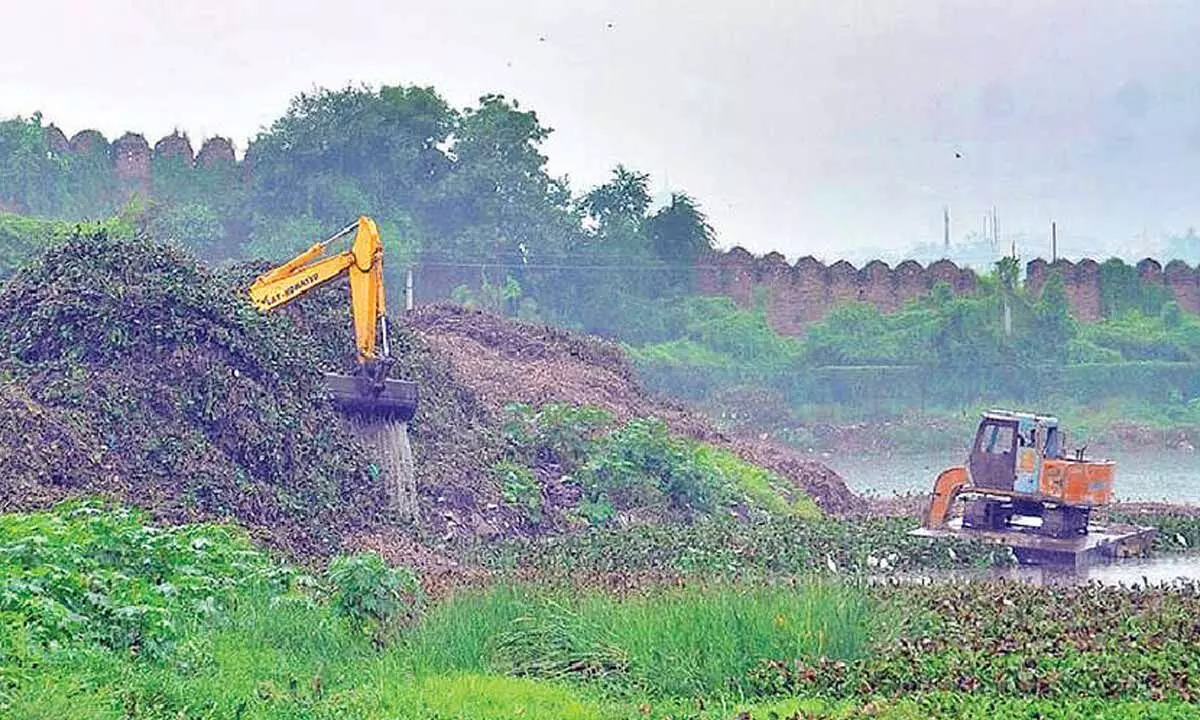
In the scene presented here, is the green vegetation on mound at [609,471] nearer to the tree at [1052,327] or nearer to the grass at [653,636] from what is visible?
the grass at [653,636]

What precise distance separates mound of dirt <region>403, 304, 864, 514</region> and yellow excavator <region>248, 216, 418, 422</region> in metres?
3.71

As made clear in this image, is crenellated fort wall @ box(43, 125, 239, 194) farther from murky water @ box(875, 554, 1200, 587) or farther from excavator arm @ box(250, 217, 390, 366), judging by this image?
murky water @ box(875, 554, 1200, 587)

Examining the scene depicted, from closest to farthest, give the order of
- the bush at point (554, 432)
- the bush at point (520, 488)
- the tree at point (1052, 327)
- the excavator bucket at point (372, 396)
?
1. the excavator bucket at point (372, 396)
2. the bush at point (520, 488)
3. the bush at point (554, 432)
4. the tree at point (1052, 327)

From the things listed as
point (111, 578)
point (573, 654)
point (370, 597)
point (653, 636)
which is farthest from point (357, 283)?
point (653, 636)

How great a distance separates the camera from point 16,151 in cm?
4350

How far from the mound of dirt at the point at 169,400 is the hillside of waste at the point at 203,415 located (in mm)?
19

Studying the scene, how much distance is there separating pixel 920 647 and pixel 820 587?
0.83m

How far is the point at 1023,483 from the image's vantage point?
1819 centimetres

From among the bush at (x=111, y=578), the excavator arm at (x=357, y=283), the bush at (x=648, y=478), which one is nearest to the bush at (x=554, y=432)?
the bush at (x=648, y=478)

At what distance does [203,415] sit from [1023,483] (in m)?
9.26

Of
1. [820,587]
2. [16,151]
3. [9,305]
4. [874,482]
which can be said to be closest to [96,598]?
[820,587]

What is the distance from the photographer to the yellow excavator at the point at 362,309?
17.9m

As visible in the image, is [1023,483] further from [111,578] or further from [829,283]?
[829,283]

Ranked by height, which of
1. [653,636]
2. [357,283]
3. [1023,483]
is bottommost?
[1023,483]
